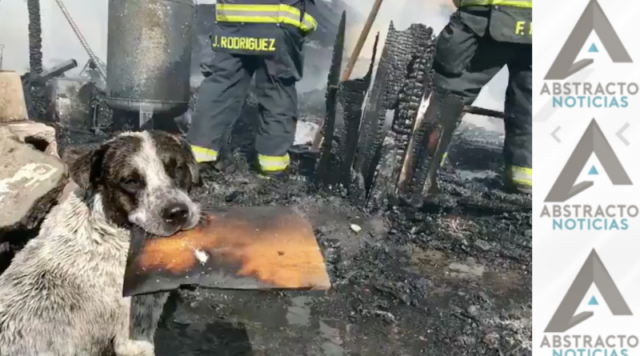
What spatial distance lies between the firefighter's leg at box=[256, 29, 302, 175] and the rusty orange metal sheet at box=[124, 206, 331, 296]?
2.95 feet

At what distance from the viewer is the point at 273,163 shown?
2832mm

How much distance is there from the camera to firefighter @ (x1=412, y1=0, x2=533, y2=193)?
252cm

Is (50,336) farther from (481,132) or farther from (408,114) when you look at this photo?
(481,132)

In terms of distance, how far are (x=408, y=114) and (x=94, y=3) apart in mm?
1830

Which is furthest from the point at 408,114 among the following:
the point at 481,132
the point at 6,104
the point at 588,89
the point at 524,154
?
the point at 6,104

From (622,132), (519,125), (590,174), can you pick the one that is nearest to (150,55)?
(519,125)

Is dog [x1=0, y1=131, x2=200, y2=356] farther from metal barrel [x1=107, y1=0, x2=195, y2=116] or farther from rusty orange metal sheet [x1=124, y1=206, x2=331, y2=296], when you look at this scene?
metal barrel [x1=107, y1=0, x2=195, y2=116]

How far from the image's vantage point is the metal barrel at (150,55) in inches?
103

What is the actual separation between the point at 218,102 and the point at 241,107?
138mm

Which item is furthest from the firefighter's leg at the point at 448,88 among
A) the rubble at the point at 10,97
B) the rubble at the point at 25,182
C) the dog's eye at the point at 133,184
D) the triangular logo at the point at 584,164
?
the rubble at the point at 10,97

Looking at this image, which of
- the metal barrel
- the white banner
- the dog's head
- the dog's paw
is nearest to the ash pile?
the metal barrel

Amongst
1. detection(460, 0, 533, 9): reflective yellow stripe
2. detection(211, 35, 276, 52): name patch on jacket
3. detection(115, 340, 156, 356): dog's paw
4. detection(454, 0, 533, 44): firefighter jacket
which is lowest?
detection(115, 340, 156, 356): dog's paw

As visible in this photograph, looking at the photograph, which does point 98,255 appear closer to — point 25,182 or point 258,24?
point 25,182

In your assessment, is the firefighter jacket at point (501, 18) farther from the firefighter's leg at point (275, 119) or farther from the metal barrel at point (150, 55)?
the metal barrel at point (150, 55)
